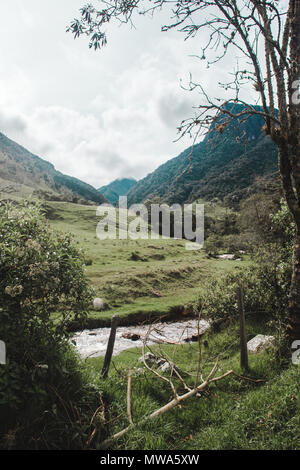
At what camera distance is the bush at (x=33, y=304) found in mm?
4383

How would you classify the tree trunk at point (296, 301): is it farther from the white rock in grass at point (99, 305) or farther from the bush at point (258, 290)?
the white rock in grass at point (99, 305)

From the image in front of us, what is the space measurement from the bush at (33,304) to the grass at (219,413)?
1.49 m

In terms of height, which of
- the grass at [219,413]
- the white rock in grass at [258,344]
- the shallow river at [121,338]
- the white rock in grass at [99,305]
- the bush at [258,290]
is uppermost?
the bush at [258,290]

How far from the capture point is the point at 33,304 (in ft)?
17.0

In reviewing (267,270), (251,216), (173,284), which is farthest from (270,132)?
(251,216)

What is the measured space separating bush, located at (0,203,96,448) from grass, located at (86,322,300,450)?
149cm

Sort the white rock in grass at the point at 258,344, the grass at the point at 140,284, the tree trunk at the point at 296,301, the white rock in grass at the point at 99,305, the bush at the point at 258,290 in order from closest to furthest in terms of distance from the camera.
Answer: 1. the tree trunk at the point at 296,301
2. the white rock in grass at the point at 258,344
3. the bush at the point at 258,290
4. the white rock in grass at the point at 99,305
5. the grass at the point at 140,284

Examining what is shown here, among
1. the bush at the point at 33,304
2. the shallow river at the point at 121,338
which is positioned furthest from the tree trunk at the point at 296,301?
the shallow river at the point at 121,338

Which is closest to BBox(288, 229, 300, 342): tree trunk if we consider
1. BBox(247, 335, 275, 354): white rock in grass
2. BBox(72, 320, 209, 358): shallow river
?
BBox(247, 335, 275, 354): white rock in grass

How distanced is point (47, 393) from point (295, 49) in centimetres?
952

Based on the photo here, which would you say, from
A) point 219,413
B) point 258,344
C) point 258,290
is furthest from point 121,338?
point 219,413

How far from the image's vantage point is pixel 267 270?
395 inches

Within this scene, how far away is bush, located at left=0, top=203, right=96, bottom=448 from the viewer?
173 inches

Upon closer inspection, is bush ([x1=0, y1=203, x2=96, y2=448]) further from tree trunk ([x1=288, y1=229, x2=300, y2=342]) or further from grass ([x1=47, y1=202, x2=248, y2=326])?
grass ([x1=47, y1=202, x2=248, y2=326])
